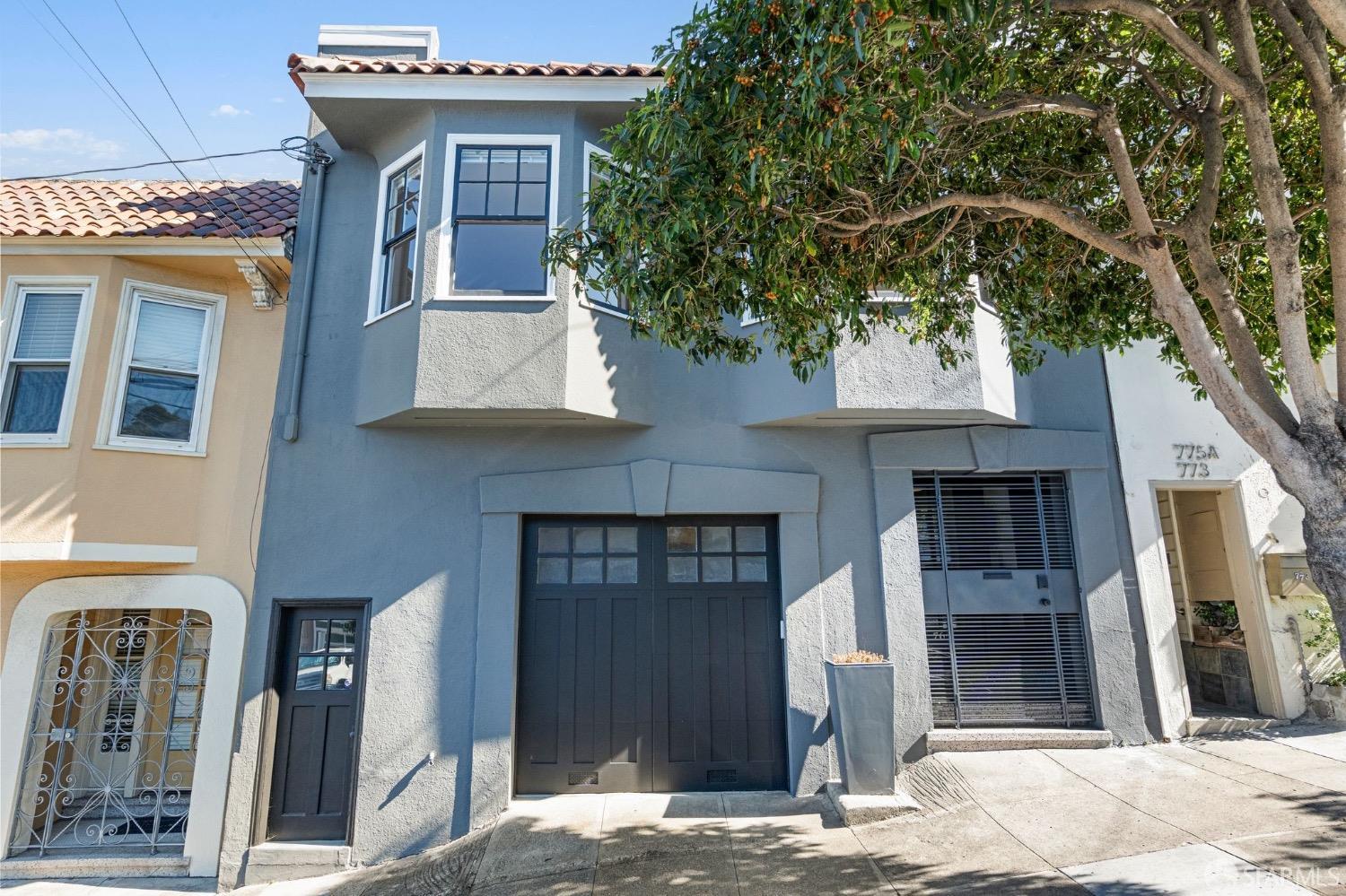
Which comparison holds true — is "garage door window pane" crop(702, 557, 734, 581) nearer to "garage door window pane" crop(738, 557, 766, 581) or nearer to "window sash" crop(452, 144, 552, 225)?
"garage door window pane" crop(738, 557, 766, 581)

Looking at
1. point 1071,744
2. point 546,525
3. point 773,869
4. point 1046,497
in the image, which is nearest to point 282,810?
point 546,525

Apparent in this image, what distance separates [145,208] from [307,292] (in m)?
2.11

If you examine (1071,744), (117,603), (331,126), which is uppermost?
(331,126)

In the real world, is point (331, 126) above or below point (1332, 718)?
above

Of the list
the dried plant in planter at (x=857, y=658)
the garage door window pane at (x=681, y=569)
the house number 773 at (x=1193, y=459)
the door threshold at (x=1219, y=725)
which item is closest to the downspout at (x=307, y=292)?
the garage door window pane at (x=681, y=569)

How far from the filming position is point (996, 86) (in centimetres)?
450

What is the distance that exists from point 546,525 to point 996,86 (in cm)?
546

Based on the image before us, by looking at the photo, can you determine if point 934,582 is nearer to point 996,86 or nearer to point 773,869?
point 773,869

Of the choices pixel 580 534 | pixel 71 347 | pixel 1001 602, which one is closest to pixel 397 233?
pixel 71 347

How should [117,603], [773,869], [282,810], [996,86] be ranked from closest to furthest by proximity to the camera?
[996,86], [773,869], [282,810], [117,603]

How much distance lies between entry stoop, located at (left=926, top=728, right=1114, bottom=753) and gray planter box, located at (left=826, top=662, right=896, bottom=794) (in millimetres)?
941

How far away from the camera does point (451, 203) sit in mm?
7766

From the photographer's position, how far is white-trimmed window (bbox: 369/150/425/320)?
813cm

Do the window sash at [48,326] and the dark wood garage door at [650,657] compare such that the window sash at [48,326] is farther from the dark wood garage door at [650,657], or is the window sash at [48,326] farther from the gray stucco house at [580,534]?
the dark wood garage door at [650,657]
